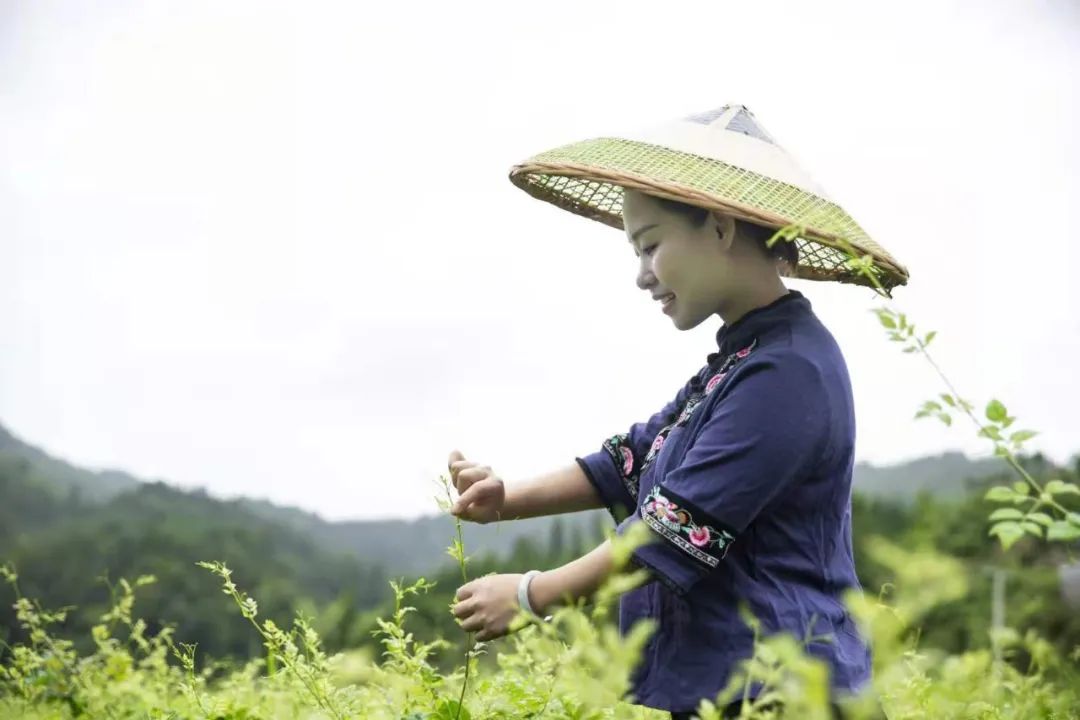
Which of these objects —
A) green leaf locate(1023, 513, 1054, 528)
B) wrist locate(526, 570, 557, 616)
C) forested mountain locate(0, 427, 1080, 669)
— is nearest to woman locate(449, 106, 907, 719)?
wrist locate(526, 570, 557, 616)

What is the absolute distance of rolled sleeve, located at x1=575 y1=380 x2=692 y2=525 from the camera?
2207 millimetres

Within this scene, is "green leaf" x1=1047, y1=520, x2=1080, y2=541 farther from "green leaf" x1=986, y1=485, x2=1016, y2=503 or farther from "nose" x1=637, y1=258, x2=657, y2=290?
"nose" x1=637, y1=258, x2=657, y2=290

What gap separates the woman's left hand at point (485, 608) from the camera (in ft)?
5.25

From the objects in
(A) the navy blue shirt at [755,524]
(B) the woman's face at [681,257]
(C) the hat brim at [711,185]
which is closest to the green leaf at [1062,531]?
(A) the navy blue shirt at [755,524]

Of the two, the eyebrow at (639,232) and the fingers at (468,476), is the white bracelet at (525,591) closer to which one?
the fingers at (468,476)

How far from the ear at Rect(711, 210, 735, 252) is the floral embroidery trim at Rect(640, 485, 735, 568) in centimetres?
55

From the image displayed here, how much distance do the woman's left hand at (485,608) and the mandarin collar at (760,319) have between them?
0.68 meters

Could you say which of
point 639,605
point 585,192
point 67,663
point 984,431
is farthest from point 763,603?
point 67,663

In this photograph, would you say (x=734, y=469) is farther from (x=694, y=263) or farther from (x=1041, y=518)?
(x=1041, y=518)

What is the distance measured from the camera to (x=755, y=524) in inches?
67.7

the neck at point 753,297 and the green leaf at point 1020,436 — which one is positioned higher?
the neck at point 753,297

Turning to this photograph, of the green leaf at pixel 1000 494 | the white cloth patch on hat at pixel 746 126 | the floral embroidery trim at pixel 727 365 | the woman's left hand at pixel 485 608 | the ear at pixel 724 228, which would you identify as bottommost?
the woman's left hand at pixel 485 608

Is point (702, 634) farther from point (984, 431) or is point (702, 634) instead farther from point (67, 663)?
point (67, 663)

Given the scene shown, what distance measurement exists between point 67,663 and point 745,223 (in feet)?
5.86
